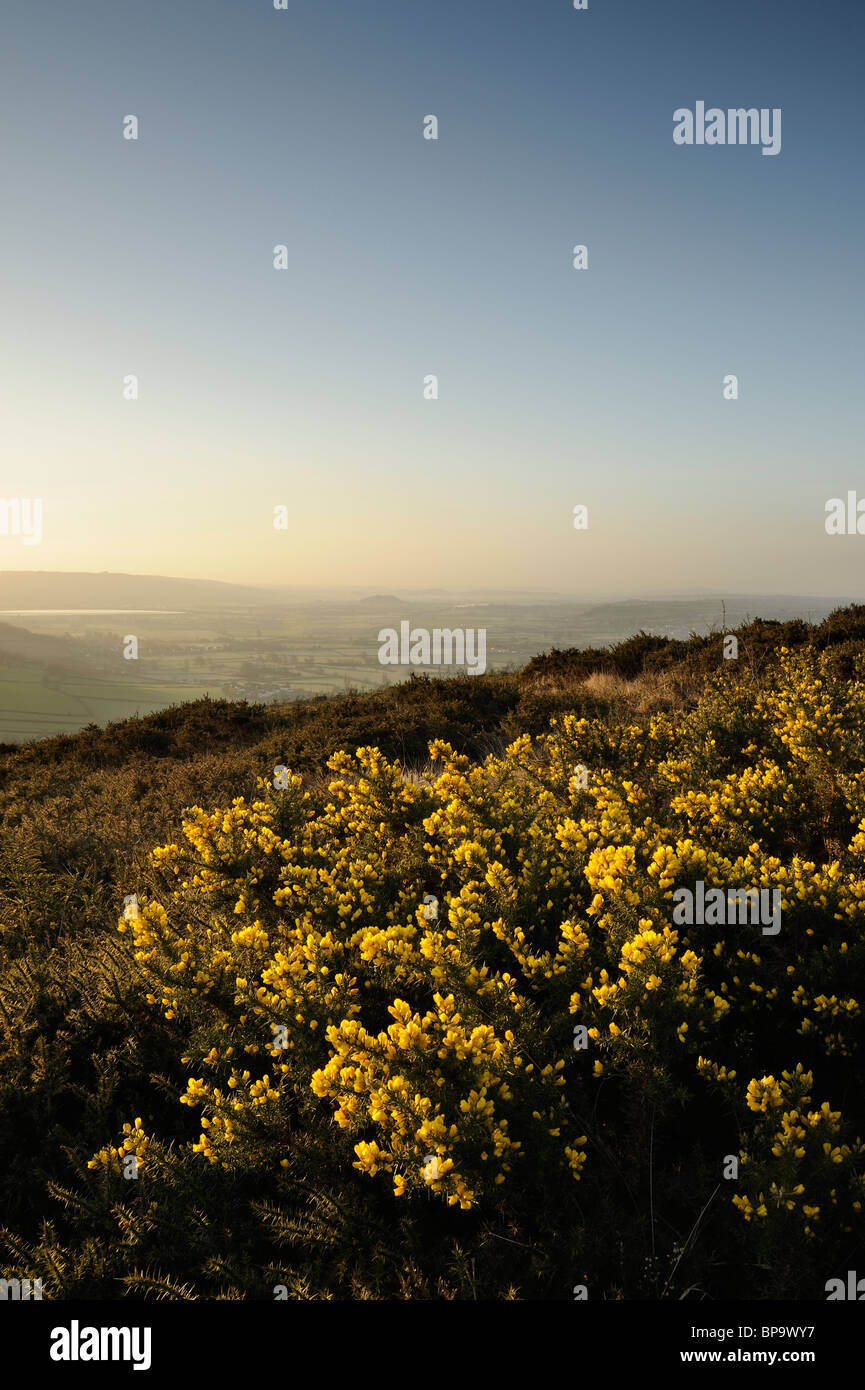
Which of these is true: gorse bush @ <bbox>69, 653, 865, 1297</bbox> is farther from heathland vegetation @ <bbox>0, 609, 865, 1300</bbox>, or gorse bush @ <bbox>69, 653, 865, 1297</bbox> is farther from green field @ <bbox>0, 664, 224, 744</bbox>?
green field @ <bbox>0, 664, 224, 744</bbox>

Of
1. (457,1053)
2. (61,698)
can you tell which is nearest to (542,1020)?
(457,1053)

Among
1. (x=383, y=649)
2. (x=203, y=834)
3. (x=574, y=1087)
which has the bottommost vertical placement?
(x=574, y=1087)

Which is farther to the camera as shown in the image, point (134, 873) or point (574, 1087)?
point (134, 873)

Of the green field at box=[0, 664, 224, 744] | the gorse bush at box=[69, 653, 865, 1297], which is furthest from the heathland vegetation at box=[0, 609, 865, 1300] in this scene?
the green field at box=[0, 664, 224, 744]

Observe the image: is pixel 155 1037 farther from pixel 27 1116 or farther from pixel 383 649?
pixel 383 649

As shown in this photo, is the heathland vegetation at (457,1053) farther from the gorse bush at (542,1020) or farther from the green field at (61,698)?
the green field at (61,698)

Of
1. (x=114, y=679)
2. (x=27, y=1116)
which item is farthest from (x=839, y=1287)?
(x=114, y=679)

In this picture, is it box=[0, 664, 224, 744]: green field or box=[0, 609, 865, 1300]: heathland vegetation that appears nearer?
box=[0, 609, 865, 1300]: heathland vegetation

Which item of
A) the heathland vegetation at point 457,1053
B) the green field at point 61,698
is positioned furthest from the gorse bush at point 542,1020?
the green field at point 61,698
